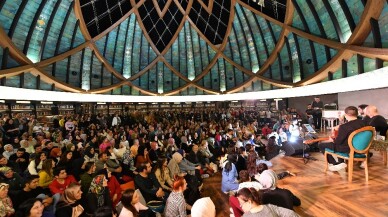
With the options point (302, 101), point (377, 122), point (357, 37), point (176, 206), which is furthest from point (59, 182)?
point (302, 101)

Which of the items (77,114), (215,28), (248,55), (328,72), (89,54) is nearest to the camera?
(328,72)

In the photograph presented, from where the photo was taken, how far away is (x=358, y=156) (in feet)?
14.7

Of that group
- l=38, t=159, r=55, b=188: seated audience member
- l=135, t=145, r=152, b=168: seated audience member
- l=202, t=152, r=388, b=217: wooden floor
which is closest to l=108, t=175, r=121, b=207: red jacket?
l=38, t=159, r=55, b=188: seated audience member

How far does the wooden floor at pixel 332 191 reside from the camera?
3.57 metres

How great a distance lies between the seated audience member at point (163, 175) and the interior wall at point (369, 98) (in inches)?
416

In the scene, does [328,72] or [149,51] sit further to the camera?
[149,51]

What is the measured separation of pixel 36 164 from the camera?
5023 mm

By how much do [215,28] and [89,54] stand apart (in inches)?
414

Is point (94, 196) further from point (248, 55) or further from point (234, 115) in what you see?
point (248, 55)

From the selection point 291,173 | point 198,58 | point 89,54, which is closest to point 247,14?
point 198,58

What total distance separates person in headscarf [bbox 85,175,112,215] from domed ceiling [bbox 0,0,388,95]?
10.7 m

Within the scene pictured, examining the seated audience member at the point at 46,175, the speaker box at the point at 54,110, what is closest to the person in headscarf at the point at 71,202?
the seated audience member at the point at 46,175

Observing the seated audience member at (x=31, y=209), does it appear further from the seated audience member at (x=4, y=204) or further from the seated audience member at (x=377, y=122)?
the seated audience member at (x=377, y=122)

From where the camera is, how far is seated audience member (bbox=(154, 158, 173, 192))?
460 centimetres
